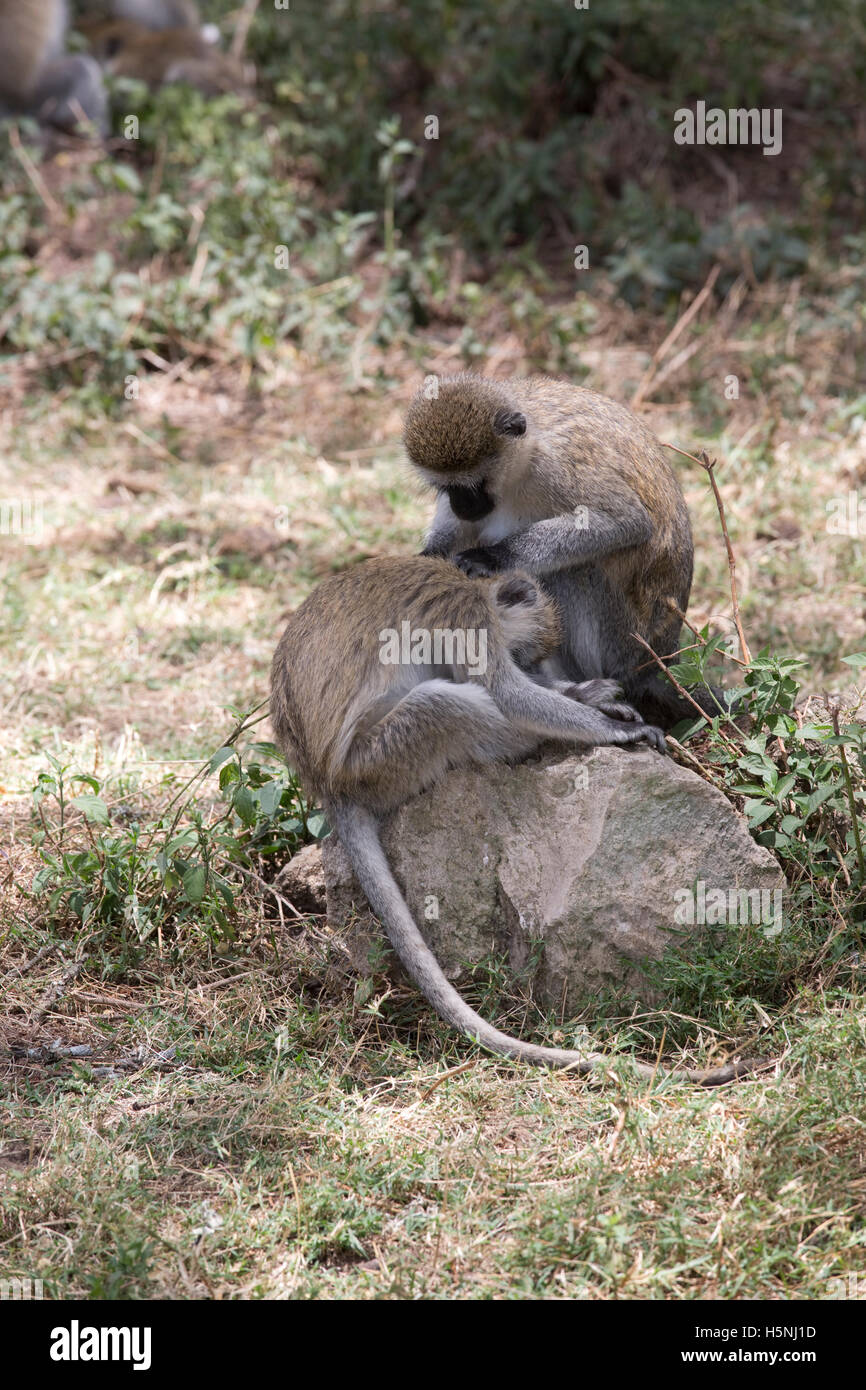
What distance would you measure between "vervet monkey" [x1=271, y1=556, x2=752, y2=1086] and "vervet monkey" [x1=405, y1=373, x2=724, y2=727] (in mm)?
412

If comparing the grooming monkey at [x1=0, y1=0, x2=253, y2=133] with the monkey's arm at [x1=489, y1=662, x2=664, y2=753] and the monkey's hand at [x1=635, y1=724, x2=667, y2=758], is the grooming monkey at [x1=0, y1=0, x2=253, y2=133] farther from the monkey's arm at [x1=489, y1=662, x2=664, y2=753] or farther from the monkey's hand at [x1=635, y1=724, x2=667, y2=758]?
the monkey's hand at [x1=635, y1=724, x2=667, y2=758]

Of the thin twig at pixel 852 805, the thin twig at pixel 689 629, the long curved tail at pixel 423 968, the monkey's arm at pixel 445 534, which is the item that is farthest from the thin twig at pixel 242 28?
the thin twig at pixel 852 805

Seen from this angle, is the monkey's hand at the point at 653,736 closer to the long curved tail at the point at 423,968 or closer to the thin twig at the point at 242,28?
the long curved tail at the point at 423,968

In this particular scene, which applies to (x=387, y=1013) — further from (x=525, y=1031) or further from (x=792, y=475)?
(x=792, y=475)

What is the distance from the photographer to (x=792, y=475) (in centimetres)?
727

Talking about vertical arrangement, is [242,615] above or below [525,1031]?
above

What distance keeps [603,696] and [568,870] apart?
0.65 meters

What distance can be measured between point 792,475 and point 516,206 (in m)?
3.51

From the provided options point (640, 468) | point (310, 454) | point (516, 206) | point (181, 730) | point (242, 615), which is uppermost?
point (516, 206)

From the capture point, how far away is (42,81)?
36.8ft

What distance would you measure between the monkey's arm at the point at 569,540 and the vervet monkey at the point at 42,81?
7.97 metres

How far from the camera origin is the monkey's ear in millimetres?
4422

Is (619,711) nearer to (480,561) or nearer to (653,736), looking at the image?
(653,736)

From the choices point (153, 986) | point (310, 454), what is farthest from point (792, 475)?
point (153, 986)
